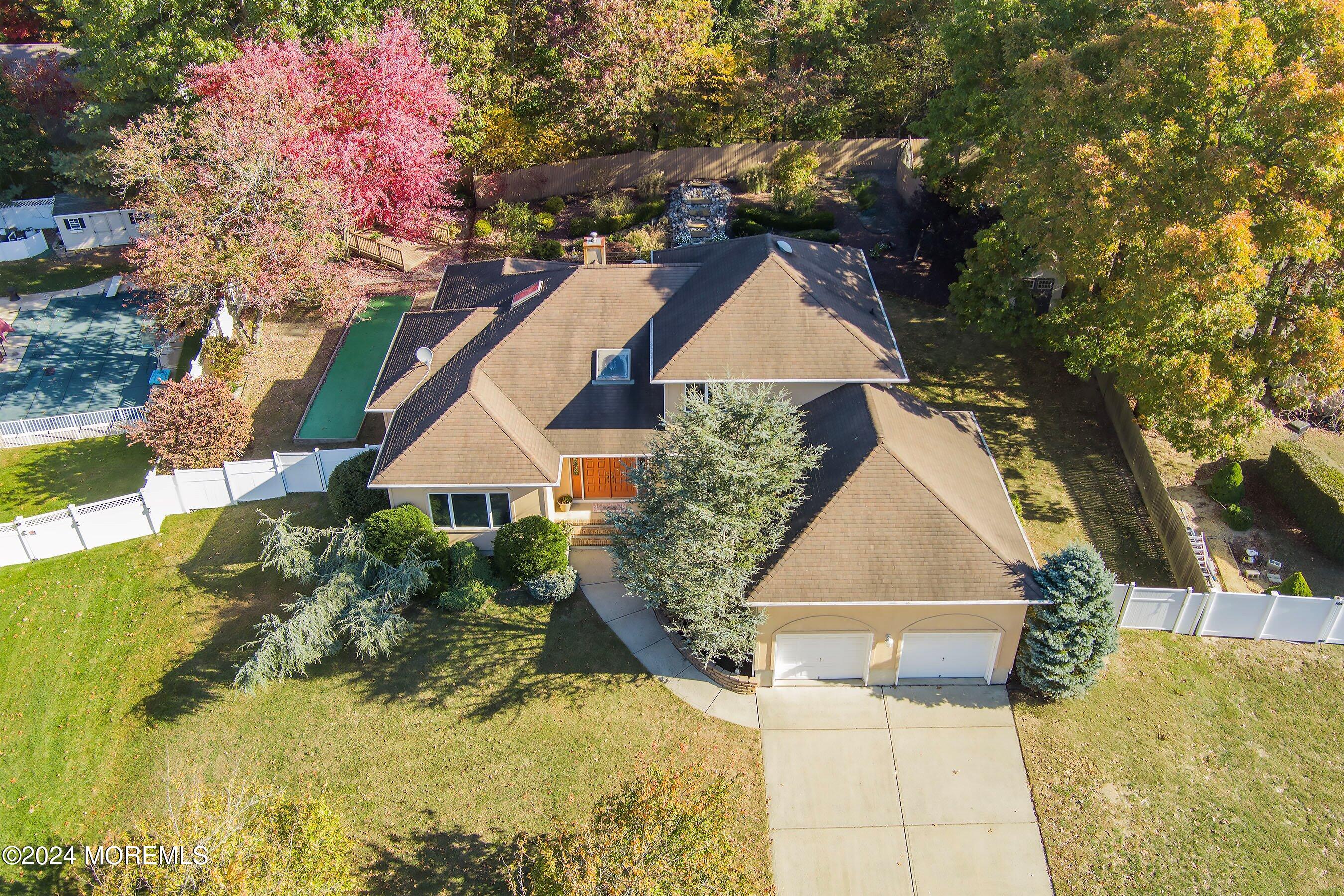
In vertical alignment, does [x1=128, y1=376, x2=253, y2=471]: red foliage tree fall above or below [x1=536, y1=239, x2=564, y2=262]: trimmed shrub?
below

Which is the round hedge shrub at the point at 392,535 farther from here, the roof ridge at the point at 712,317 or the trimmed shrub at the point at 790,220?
the trimmed shrub at the point at 790,220

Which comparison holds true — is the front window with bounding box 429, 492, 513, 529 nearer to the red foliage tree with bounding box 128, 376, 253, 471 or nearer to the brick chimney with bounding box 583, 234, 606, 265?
the red foliage tree with bounding box 128, 376, 253, 471

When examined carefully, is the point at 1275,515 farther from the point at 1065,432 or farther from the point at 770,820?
the point at 770,820

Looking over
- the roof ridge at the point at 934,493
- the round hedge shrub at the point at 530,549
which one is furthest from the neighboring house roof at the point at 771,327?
the round hedge shrub at the point at 530,549

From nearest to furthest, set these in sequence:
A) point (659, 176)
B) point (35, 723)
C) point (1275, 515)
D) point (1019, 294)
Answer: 1. point (35, 723)
2. point (1275, 515)
3. point (1019, 294)
4. point (659, 176)

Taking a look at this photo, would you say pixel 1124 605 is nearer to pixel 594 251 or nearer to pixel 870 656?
pixel 870 656

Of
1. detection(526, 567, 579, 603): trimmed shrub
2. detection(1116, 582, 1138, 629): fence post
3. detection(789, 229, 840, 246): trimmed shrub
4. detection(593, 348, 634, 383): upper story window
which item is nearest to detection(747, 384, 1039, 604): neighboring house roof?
detection(1116, 582, 1138, 629): fence post

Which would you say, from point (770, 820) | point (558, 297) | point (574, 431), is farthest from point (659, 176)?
point (770, 820)
